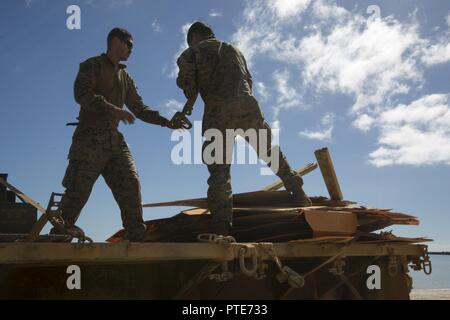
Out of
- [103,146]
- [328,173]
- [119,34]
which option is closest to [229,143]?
[103,146]

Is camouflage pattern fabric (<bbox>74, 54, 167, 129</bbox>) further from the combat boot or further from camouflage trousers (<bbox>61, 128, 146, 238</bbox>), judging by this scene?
the combat boot

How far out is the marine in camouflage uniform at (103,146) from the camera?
11.8 feet

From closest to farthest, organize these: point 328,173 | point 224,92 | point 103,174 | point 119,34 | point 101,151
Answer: point 101,151 → point 103,174 → point 119,34 → point 224,92 → point 328,173

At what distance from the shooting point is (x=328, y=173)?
183 inches

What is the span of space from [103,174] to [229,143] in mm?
1091

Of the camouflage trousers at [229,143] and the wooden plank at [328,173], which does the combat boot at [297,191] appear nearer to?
the camouflage trousers at [229,143]

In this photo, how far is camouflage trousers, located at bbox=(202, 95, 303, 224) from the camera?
3795mm

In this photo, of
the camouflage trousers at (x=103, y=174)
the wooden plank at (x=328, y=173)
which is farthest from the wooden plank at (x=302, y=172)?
the camouflage trousers at (x=103, y=174)

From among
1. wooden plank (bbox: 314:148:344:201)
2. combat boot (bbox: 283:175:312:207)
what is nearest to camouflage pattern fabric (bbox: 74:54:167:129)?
combat boot (bbox: 283:175:312:207)

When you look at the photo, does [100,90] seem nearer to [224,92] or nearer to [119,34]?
[119,34]
